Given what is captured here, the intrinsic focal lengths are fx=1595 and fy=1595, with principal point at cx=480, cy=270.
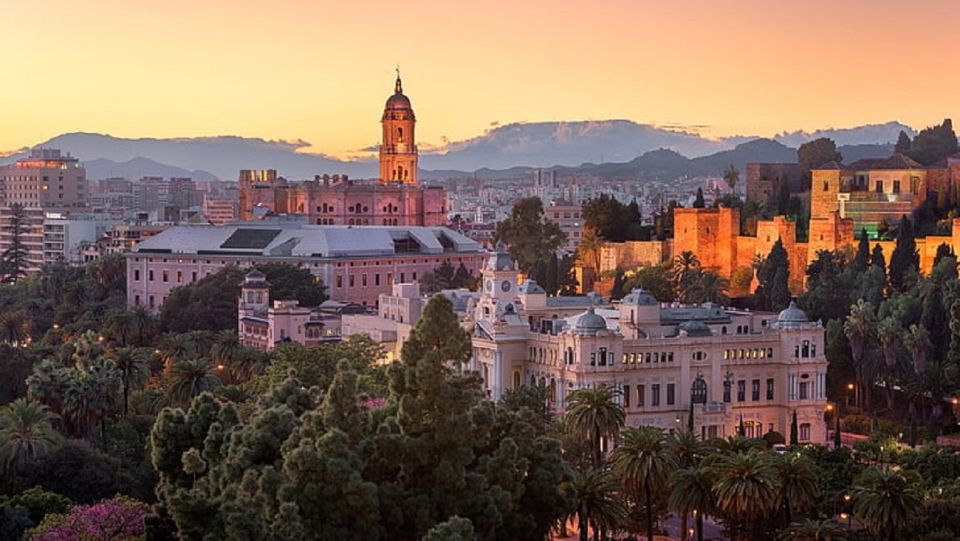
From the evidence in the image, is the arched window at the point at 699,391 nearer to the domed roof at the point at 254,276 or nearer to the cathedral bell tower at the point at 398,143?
the domed roof at the point at 254,276

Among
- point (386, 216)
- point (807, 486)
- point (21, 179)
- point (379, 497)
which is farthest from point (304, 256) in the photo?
point (21, 179)

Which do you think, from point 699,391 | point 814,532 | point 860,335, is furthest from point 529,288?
point 814,532

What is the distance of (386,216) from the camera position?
115562 millimetres

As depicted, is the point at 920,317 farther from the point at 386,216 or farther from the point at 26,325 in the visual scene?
the point at 386,216

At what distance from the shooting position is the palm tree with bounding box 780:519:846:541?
35.5 metres

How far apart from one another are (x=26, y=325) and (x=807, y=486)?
2004 inches

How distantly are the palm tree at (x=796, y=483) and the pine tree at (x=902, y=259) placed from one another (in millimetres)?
34521

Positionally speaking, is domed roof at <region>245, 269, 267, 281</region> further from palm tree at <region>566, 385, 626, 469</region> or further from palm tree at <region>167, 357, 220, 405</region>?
palm tree at <region>566, 385, 626, 469</region>

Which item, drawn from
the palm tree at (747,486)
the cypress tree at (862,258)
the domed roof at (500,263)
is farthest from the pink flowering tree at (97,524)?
the cypress tree at (862,258)

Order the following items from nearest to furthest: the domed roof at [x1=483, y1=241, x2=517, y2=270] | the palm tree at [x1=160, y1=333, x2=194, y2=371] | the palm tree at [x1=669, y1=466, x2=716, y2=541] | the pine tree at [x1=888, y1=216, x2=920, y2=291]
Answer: the palm tree at [x1=669, y1=466, x2=716, y2=541] < the domed roof at [x1=483, y1=241, x2=517, y2=270] < the palm tree at [x1=160, y1=333, x2=194, y2=371] < the pine tree at [x1=888, y1=216, x2=920, y2=291]

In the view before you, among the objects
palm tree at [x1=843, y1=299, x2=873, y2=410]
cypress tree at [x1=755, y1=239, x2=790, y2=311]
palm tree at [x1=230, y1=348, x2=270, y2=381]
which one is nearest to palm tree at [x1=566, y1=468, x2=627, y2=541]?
palm tree at [x1=843, y1=299, x2=873, y2=410]

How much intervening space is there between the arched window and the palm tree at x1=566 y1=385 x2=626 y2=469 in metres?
10.7

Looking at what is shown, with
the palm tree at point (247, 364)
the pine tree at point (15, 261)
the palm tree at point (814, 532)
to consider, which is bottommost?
the palm tree at point (814, 532)

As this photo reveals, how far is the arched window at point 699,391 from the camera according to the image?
5381cm
